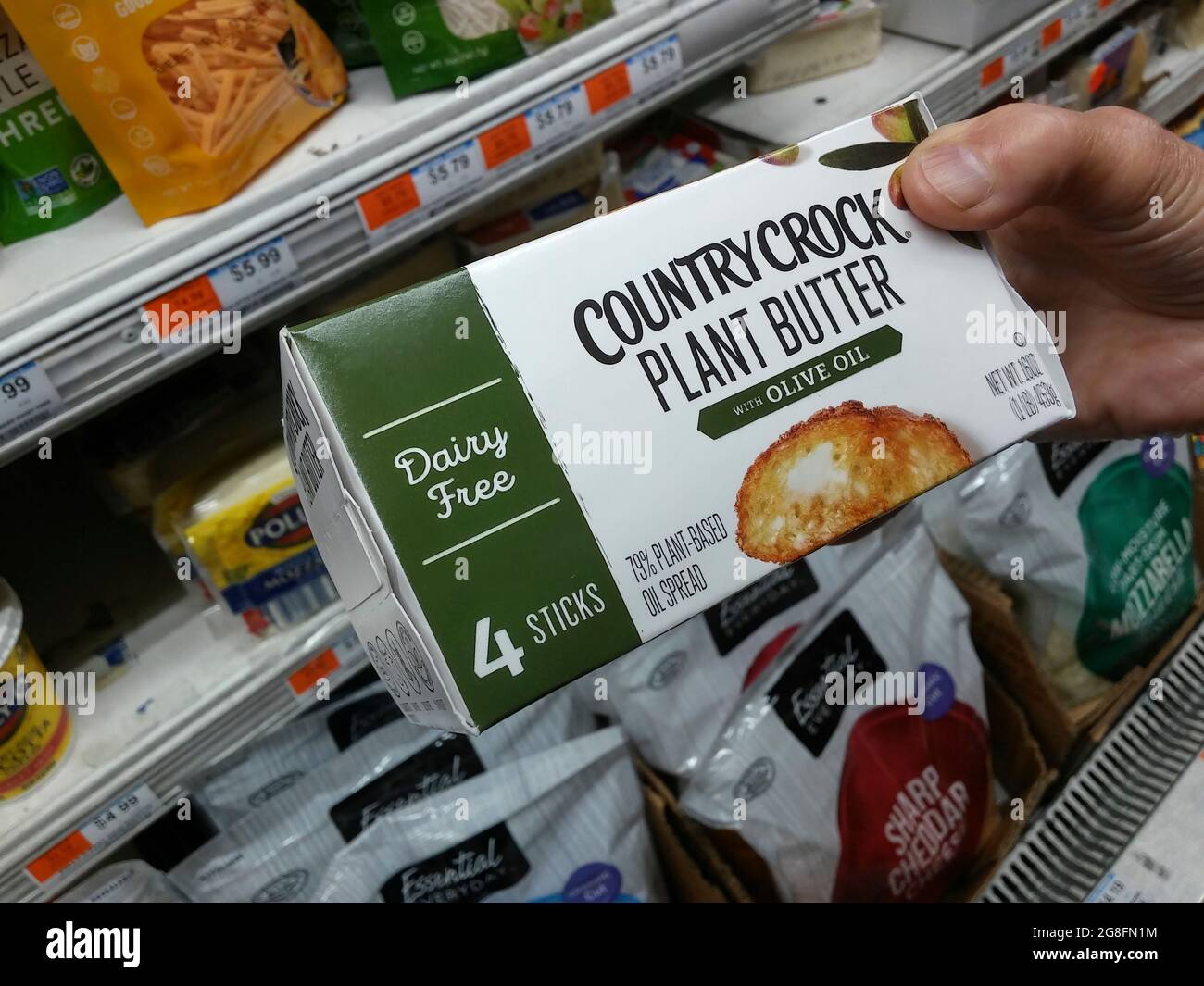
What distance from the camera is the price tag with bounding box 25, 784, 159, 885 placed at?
2.79 ft

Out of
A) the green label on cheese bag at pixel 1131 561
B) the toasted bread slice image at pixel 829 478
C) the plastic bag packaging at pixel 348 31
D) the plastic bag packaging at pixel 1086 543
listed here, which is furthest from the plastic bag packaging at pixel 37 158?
the green label on cheese bag at pixel 1131 561

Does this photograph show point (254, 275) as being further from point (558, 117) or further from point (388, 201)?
point (558, 117)

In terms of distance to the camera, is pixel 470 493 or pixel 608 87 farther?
pixel 608 87

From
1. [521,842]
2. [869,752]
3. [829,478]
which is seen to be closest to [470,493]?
[829,478]

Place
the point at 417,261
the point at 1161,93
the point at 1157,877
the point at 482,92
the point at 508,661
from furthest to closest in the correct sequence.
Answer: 1. the point at 1161,93
2. the point at 1157,877
3. the point at 417,261
4. the point at 482,92
5. the point at 508,661

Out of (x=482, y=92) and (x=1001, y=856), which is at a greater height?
(x=482, y=92)

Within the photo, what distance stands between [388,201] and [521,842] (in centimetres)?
78

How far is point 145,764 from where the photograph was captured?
2.92 feet

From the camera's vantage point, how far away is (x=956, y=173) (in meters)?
0.67

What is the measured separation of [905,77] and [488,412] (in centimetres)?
99

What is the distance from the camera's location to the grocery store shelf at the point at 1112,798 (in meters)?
1.35
